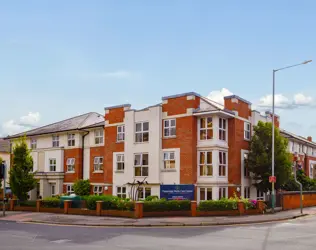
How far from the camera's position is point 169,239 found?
637 inches

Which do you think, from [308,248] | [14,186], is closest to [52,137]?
[14,186]

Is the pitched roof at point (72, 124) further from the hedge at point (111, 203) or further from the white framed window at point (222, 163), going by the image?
the white framed window at point (222, 163)

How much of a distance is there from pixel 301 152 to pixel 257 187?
676 inches

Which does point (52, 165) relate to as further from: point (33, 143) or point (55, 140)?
point (33, 143)

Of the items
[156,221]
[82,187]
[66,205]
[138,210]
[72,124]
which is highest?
[72,124]

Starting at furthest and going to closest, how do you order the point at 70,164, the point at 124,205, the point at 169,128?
the point at 70,164 → the point at 169,128 → the point at 124,205

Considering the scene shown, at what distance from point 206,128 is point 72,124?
17285 millimetres

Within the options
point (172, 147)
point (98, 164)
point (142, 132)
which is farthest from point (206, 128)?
point (98, 164)

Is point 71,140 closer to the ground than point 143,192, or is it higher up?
higher up

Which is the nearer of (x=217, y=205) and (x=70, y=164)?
(x=217, y=205)

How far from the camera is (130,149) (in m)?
35.8

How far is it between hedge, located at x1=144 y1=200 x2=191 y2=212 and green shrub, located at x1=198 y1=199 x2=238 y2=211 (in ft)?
2.87

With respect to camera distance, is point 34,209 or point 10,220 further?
point 34,209

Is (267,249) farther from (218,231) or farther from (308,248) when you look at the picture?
(218,231)
